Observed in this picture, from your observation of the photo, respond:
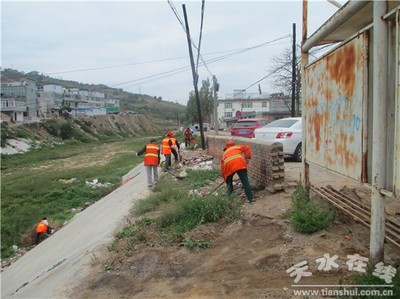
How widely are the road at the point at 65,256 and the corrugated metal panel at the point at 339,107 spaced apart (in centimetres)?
419

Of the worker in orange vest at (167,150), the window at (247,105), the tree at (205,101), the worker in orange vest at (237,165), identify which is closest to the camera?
the worker in orange vest at (237,165)

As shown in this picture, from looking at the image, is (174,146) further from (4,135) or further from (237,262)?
(4,135)

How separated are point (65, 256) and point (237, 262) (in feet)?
16.8

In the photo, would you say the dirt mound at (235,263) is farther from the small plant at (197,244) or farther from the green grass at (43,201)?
the green grass at (43,201)

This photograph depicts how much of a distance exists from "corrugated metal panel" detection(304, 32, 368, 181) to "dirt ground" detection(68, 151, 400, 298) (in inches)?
36.1

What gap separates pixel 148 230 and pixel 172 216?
51cm

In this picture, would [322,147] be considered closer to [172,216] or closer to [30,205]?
[172,216]

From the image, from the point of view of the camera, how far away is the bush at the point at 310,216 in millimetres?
4855

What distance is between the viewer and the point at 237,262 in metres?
4.69

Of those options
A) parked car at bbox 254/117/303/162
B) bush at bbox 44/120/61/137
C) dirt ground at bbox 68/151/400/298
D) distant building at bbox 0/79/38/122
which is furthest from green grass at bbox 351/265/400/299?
distant building at bbox 0/79/38/122

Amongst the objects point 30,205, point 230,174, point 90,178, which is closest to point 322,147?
point 230,174

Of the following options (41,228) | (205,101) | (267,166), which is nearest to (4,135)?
(205,101)

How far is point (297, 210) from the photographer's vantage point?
209 inches

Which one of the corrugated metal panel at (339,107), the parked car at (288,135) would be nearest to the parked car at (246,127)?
the parked car at (288,135)
